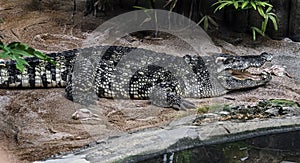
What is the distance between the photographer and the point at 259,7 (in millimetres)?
5926

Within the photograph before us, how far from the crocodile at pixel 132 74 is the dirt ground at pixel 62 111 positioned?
0.30ft

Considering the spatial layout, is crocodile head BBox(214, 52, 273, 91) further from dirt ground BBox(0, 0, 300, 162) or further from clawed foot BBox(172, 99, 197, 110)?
clawed foot BBox(172, 99, 197, 110)

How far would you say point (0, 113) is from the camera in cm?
418

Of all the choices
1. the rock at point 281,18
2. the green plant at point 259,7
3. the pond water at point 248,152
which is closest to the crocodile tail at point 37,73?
the green plant at point 259,7

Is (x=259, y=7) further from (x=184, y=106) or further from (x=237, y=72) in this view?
(x=184, y=106)

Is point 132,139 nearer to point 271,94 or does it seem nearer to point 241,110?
point 241,110

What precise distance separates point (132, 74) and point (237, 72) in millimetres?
971

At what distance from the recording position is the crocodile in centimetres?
478

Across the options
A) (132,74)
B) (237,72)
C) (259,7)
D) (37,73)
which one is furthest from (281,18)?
(37,73)

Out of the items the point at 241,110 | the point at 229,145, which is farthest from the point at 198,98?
the point at 229,145

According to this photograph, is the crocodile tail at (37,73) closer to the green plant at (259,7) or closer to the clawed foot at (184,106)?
the clawed foot at (184,106)

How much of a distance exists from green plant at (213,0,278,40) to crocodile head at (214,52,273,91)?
852 mm

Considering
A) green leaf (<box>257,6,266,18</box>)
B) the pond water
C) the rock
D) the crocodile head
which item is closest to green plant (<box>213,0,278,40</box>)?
green leaf (<box>257,6,266,18</box>)

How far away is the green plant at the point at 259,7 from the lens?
5.77m
